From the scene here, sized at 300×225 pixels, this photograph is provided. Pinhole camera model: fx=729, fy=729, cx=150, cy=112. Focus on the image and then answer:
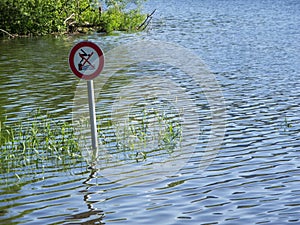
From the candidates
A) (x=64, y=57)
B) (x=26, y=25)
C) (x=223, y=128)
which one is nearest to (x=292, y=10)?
(x=26, y=25)

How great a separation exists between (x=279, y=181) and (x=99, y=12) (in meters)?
31.9

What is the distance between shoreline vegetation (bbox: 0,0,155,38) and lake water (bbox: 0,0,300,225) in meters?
4.15

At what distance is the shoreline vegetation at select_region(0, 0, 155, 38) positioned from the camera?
120 ft

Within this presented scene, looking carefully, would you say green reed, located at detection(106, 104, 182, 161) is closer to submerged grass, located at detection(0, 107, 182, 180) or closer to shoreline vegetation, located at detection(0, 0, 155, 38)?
submerged grass, located at detection(0, 107, 182, 180)

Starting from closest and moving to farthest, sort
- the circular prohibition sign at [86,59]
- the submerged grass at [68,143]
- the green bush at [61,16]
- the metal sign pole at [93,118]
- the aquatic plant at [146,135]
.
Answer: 1. the circular prohibition sign at [86,59]
2. the metal sign pole at [93,118]
3. the submerged grass at [68,143]
4. the aquatic plant at [146,135]
5. the green bush at [61,16]

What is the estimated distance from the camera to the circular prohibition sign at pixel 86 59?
11.2 meters

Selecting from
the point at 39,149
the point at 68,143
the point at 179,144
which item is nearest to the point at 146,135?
the point at 179,144

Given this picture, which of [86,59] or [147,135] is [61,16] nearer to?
[147,135]

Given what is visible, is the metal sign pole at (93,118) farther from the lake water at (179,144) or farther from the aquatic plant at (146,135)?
the aquatic plant at (146,135)

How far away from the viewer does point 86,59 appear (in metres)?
11.3

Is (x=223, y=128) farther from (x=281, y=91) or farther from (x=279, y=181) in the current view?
(x=281, y=91)

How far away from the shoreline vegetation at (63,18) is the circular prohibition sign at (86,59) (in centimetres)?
2565

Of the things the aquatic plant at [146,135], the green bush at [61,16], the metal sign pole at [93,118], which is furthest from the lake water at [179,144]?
the green bush at [61,16]

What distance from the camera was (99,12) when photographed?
41594 millimetres
